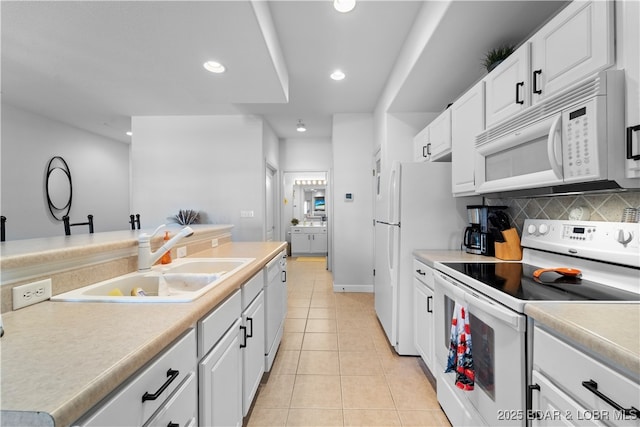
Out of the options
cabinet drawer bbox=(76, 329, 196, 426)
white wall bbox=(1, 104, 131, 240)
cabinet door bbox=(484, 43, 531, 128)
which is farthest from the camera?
white wall bbox=(1, 104, 131, 240)

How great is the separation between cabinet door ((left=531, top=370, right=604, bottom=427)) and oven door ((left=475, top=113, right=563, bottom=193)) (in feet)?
2.74

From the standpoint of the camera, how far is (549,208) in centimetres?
165

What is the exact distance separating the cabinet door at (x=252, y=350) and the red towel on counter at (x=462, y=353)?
1121mm

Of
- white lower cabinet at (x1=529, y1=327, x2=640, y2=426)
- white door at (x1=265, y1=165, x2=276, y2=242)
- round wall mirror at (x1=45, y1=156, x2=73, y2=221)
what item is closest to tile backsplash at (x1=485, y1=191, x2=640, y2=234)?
white lower cabinet at (x1=529, y1=327, x2=640, y2=426)

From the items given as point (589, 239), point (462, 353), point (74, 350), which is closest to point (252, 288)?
point (74, 350)

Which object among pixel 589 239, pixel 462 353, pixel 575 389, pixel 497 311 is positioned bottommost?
pixel 462 353

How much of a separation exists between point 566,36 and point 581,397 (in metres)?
1.40

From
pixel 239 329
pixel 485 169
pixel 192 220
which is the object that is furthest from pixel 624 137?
pixel 192 220

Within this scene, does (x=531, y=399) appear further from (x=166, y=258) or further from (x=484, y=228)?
(x=166, y=258)

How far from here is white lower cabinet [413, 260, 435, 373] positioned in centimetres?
192

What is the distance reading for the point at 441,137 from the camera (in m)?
2.29

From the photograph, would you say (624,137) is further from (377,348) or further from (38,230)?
(38,230)

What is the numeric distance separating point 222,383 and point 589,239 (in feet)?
6.14

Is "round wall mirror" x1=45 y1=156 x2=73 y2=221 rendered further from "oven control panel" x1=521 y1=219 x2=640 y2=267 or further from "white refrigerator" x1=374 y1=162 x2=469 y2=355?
"oven control panel" x1=521 y1=219 x2=640 y2=267
